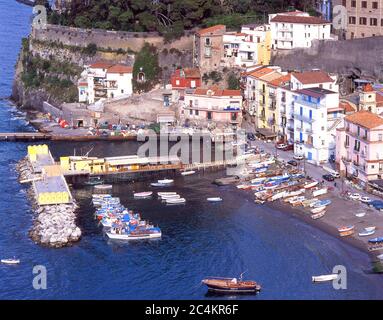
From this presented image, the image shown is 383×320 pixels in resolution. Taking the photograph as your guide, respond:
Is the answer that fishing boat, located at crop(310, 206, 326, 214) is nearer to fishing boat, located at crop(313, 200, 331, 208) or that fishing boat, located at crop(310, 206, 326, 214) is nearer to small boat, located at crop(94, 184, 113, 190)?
fishing boat, located at crop(313, 200, 331, 208)

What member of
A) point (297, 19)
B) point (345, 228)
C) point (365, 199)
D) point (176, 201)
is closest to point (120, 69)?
point (297, 19)

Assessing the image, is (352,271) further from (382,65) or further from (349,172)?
(382,65)

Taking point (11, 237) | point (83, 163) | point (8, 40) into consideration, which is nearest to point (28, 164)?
point (83, 163)

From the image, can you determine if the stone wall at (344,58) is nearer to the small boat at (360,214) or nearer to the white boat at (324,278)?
the small boat at (360,214)

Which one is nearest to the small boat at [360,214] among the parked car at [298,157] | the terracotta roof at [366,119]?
the terracotta roof at [366,119]

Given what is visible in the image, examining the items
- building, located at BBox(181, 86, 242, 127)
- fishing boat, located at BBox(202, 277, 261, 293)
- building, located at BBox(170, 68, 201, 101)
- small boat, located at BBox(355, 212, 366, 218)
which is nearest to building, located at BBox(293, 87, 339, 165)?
building, located at BBox(181, 86, 242, 127)

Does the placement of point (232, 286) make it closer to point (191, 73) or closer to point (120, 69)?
point (191, 73)

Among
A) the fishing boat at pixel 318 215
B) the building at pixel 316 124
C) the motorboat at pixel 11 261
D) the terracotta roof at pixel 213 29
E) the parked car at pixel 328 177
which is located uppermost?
the terracotta roof at pixel 213 29
